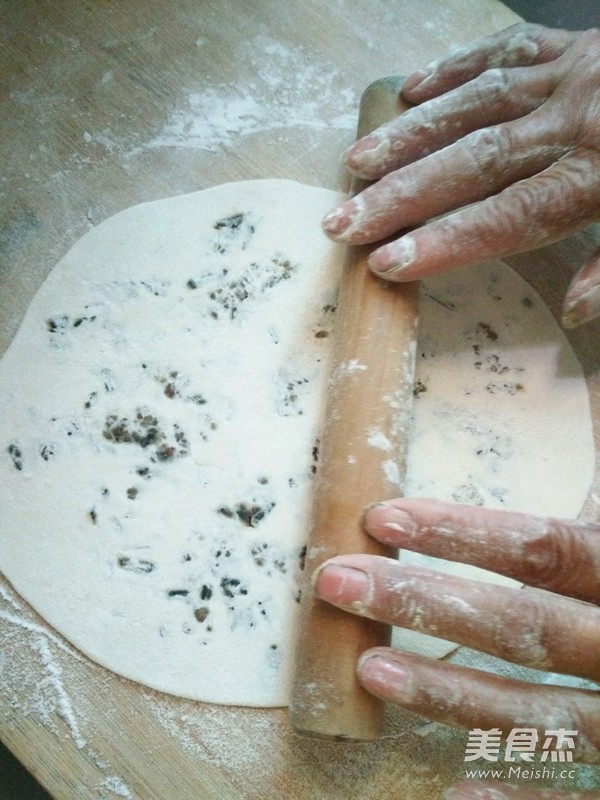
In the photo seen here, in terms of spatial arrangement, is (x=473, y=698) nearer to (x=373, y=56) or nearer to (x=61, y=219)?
(x=61, y=219)

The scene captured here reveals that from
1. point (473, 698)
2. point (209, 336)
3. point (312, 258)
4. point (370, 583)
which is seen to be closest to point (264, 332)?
point (209, 336)

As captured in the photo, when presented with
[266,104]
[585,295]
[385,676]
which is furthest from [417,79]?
[385,676]

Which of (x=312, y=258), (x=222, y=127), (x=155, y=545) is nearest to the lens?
(x=155, y=545)

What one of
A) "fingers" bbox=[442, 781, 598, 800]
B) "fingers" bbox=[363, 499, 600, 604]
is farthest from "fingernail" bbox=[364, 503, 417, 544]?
"fingers" bbox=[442, 781, 598, 800]

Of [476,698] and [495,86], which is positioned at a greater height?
[495,86]

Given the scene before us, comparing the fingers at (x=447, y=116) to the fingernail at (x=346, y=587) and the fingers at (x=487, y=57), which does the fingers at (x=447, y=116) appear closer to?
the fingers at (x=487, y=57)

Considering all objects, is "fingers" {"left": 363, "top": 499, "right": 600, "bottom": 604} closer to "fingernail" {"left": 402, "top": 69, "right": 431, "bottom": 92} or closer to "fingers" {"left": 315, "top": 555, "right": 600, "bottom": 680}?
"fingers" {"left": 315, "top": 555, "right": 600, "bottom": 680}

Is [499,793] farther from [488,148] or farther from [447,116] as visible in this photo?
[447,116]
